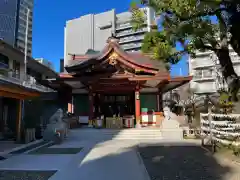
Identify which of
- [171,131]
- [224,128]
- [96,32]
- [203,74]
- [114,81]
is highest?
[96,32]

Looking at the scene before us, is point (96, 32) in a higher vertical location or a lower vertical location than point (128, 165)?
higher

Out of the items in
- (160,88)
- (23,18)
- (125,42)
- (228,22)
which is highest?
(125,42)

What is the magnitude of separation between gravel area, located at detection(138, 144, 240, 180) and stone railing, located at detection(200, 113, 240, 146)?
2.59 ft

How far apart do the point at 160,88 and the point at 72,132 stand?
780 cm

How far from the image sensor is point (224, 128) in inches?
309

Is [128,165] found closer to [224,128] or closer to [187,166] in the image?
[187,166]

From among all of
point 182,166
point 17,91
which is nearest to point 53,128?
point 17,91

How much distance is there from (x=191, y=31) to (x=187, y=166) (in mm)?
3766

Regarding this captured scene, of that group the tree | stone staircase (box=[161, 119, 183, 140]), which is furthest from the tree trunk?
stone staircase (box=[161, 119, 183, 140])

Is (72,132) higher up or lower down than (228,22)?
lower down

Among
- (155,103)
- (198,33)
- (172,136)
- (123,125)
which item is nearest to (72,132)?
(123,125)

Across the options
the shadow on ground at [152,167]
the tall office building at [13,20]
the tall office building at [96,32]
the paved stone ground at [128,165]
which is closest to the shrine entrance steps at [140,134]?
the paved stone ground at [128,165]

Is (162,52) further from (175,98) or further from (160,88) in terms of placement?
(175,98)

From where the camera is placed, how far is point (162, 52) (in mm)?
7918
